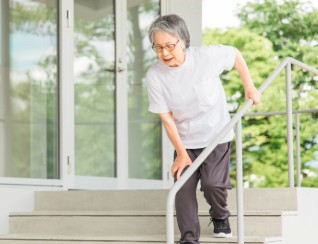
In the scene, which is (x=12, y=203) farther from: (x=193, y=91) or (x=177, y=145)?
(x=193, y=91)

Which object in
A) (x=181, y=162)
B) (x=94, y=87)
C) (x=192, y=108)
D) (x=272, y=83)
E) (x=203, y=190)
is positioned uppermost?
(x=272, y=83)

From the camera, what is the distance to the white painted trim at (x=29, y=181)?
3.42 meters

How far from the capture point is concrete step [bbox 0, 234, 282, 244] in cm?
235

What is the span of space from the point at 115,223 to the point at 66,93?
4.37ft

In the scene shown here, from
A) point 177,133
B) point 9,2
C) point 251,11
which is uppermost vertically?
point 251,11

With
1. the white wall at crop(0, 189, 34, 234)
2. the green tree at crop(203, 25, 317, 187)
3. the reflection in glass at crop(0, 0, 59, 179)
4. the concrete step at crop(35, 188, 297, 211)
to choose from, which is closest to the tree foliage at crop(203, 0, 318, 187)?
the green tree at crop(203, 25, 317, 187)

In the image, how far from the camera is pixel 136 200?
126 inches

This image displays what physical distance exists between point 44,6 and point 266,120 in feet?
26.6

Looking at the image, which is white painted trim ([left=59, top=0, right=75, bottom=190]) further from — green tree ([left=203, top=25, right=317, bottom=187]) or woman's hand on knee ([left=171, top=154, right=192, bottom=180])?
green tree ([left=203, top=25, right=317, bottom=187])

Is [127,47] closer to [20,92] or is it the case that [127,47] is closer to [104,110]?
[104,110]

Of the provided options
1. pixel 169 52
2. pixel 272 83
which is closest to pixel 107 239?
pixel 169 52

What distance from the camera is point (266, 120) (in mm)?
11172

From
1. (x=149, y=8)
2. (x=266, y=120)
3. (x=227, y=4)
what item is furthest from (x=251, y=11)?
(x=149, y=8)

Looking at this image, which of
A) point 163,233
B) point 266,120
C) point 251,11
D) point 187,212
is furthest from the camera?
point 251,11
